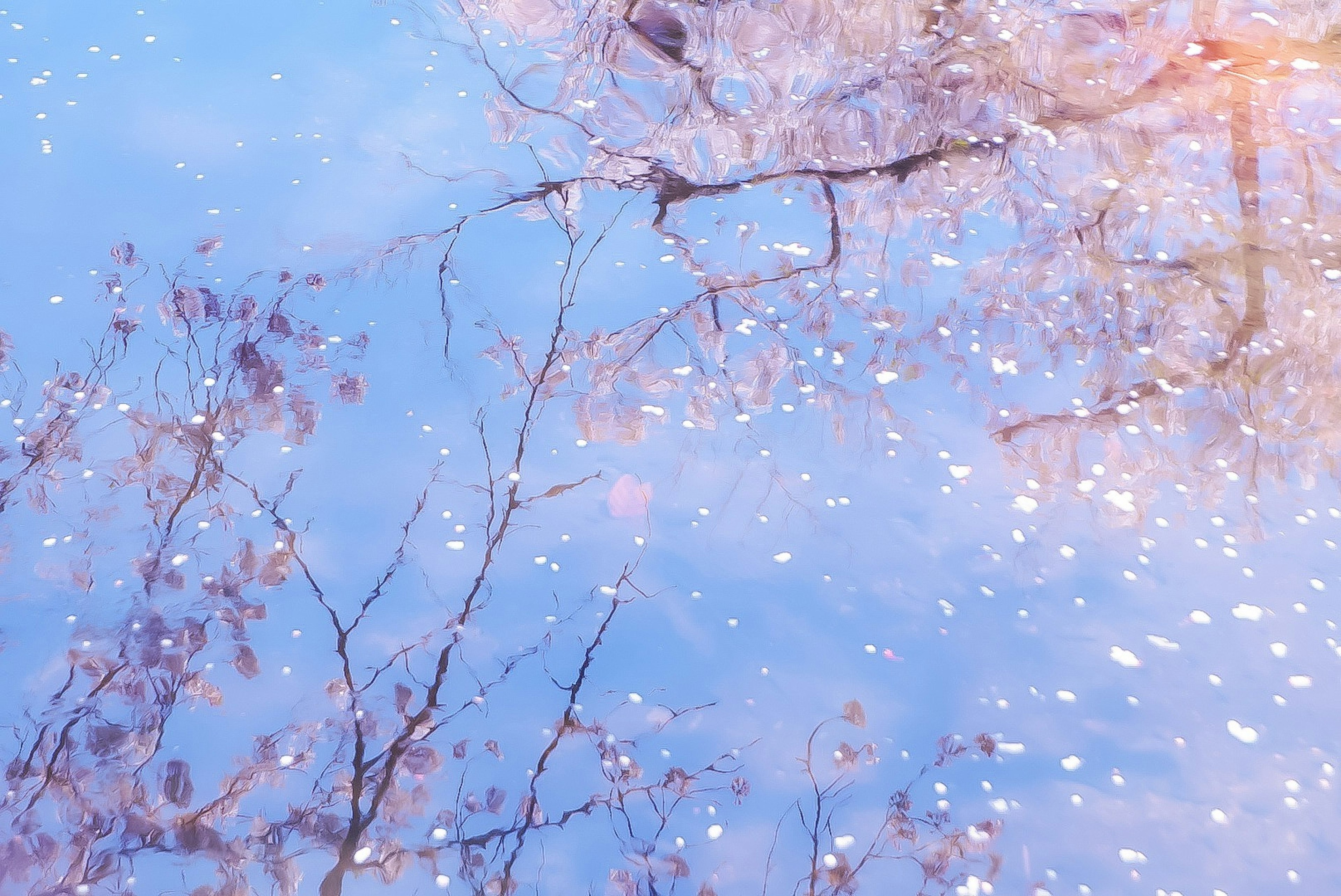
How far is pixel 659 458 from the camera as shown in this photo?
2115 millimetres

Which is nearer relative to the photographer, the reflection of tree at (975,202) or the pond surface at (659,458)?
the pond surface at (659,458)

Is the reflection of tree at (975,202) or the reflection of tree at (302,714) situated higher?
the reflection of tree at (975,202)

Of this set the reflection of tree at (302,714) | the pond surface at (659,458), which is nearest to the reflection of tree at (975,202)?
the pond surface at (659,458)

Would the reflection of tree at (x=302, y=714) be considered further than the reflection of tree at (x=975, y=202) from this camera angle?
No

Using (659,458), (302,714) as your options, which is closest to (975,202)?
(659,458)

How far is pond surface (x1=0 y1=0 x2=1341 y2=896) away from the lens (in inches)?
63.7

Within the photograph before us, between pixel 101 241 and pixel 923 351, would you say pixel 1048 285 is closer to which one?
pixel 923 351

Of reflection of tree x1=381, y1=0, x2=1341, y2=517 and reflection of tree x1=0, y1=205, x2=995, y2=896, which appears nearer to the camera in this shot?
reflection of tree x1=0, y1=205, x2=995, y2=896

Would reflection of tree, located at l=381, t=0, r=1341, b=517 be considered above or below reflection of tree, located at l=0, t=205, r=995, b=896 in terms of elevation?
above

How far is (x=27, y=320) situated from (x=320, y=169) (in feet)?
2.67

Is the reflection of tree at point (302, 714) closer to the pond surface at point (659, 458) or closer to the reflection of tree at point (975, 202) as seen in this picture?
the pond surface at point (659, 458)

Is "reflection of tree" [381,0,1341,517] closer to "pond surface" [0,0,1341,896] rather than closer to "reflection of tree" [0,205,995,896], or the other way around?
"pond surface" [0,0,1341,896]

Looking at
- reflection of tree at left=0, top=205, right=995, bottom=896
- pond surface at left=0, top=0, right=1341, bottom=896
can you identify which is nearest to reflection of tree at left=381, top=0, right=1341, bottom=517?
pond surface at left=0, top=0, right=1341, bottom=896

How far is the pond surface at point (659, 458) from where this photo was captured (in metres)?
1.62
